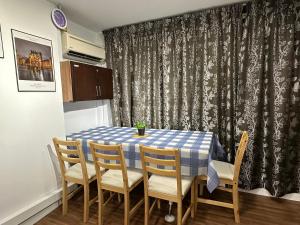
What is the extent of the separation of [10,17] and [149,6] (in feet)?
5.28

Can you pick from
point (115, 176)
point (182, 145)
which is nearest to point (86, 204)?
point (115, 176)

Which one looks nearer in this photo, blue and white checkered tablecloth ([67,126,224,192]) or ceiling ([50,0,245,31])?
blue and white checkered tablecloth ([67,126,224,192])

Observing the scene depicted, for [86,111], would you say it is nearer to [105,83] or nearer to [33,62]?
[105,83]

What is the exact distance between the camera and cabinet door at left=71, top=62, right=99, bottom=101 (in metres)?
2.62

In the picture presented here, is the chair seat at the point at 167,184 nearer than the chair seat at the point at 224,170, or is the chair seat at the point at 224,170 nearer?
the chair seat at the point at 167,184

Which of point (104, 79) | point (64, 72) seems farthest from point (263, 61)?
point (64, 72)

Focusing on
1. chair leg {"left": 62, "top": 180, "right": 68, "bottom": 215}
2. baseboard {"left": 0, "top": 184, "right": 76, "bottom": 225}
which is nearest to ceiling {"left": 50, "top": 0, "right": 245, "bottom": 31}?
chair leg {"left": 62, "top": 180, "right": 68, "bottom": 215}

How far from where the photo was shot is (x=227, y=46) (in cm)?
261

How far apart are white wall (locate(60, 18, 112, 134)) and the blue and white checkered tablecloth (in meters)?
0.43

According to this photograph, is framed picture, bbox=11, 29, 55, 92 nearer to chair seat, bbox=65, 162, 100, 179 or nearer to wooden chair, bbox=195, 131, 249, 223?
chair seat, bbox=65, 162, 100, 179

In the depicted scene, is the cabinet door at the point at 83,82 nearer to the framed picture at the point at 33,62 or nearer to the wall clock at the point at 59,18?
the framed picture at the point at 33,62

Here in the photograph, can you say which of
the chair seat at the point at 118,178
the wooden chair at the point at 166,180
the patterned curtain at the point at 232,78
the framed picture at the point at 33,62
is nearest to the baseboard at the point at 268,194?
the patterned curtain at the point at 232,78

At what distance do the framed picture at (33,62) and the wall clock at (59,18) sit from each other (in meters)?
0.28

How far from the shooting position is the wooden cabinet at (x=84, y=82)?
256 cm
